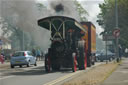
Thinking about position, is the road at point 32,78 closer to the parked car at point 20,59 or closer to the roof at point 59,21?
the roof at point 59,21

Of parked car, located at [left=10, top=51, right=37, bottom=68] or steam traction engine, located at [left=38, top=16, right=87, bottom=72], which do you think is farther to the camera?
parked car, located at [left=10, top=51, right=37, bottom=68]

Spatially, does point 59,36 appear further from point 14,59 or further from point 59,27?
point 14,59

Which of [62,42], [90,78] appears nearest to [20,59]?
[62,42]

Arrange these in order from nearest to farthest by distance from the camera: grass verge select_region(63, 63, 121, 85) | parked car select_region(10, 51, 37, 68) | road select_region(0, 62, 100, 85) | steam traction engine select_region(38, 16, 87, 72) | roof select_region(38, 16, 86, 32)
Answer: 1. grass verge select_region(63, 63, 121, 85)
2. road select_region(0, 62, 100, 85)
3. roof select_region(38, 16, 86, 32)
4. steam traction engine select_region(38, 16, 87, 72)
5. parked car select_region(10, 51, 37, 68)

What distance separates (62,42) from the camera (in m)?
21.6

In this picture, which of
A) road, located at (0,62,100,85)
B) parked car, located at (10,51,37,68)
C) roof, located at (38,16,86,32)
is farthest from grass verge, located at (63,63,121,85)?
parked car, located at (10,51,37,68)

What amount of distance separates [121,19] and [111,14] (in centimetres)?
663

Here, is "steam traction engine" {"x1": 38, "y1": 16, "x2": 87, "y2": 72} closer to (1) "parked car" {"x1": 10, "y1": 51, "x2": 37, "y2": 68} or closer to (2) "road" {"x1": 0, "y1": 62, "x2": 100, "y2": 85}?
(2) "road" {"x1": 0, "y1": 62, "x2": 100, "y2": 85}

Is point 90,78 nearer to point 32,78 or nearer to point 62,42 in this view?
point 32,78

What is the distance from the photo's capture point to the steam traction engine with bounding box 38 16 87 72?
21469 mm

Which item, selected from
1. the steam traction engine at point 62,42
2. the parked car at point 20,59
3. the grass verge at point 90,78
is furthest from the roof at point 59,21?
→ the parked car at point 20,59

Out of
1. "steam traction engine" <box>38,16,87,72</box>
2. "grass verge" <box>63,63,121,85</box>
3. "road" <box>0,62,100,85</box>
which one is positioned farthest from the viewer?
"steam traction engine" <box>38,16,87,72</box>

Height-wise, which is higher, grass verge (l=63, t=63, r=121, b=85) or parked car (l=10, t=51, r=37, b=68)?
parked car (l=10, t=51, r=37, b=68)

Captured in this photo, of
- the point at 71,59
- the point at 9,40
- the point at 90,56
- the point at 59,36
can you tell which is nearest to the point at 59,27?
the point at 59,36
